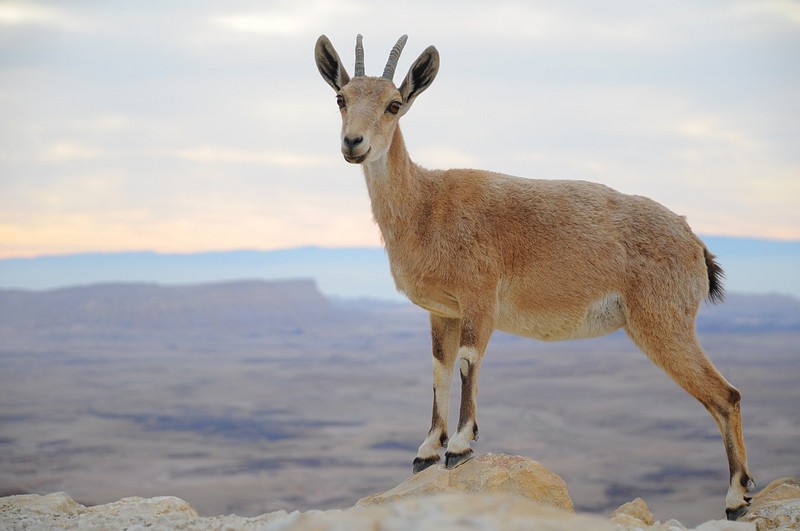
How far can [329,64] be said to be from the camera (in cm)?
1107

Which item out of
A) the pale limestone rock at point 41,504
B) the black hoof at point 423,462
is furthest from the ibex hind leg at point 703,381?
the pale limestone rock at point 41,504

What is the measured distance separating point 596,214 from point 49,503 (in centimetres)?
883

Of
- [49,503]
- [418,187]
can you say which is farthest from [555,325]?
[49,503]

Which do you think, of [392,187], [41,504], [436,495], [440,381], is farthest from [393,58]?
[41,504]

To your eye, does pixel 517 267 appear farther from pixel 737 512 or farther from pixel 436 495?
pixel 737 512

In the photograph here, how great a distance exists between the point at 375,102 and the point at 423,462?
493 cm

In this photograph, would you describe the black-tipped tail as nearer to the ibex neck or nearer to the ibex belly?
the ibex belly

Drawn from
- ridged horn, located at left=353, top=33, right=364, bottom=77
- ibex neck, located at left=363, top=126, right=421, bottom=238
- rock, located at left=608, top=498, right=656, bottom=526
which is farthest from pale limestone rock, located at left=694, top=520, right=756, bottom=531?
ridged horn, located at left=353, top=33, right=364, bottom=77

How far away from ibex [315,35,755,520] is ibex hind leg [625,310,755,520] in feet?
0.04

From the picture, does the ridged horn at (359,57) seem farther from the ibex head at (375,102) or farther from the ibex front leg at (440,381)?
the ibex front leg at (440,381)

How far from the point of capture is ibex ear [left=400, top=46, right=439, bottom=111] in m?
10.4

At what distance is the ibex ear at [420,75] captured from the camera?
408 inches

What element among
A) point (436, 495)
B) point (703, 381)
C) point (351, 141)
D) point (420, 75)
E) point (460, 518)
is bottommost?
point (436, 495)

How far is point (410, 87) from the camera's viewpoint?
10.4m
